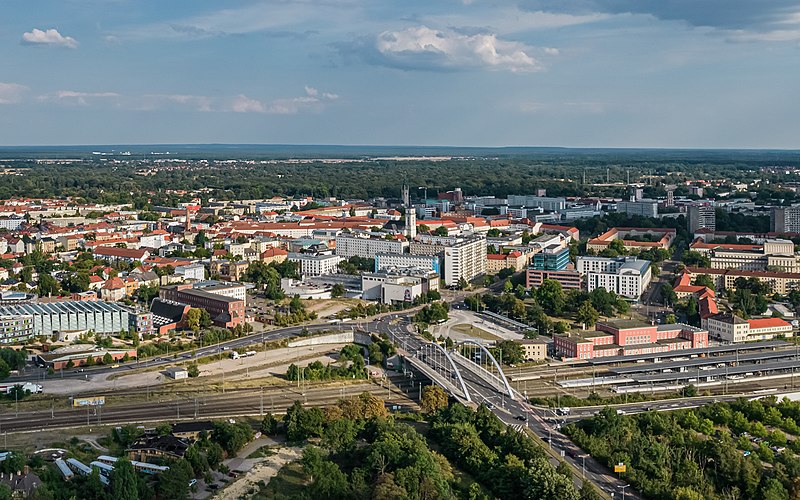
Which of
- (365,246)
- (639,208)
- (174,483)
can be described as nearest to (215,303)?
(365,246)

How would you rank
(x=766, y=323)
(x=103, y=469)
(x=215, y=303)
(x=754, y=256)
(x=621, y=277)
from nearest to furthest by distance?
(x=103, y=469) < (x=766, y=323) < (x=215, y=303) < (x=621, y=277) < (x=754, y=256)

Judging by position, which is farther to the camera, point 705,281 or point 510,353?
point 705,281

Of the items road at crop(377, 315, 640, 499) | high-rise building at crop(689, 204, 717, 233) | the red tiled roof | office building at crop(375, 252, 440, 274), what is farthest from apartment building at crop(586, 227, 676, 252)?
road at crop(377, 315, 640, 499)

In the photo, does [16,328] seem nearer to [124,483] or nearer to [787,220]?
[124,483]

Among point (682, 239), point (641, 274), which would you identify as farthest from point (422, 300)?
point (682, 239)

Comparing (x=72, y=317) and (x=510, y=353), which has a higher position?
(x=72, y=317)

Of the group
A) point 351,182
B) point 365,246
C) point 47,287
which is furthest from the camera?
point 351,182

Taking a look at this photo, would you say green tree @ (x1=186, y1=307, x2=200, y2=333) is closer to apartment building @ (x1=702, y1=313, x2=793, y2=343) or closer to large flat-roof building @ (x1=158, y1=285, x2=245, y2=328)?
large flat-roof building @ (x1=158, y1=285, x2=245, y2=328)
